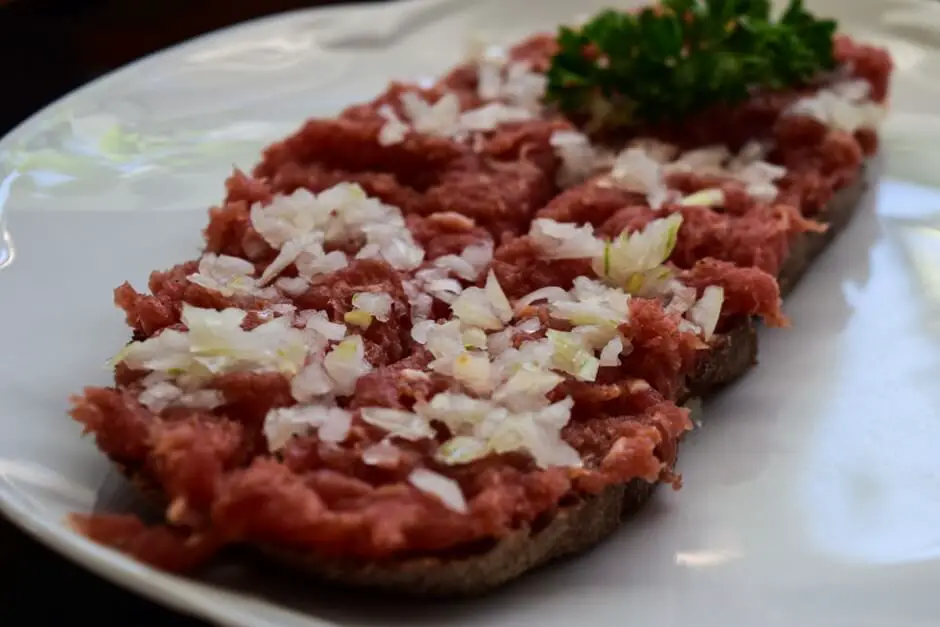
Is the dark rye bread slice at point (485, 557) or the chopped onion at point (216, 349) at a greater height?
the chopped onion at point (216, 349)

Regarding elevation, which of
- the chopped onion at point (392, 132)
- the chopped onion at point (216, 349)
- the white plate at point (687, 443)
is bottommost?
the white plate at point (687, 443)

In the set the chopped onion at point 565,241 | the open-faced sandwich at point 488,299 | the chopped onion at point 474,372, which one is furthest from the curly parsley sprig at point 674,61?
the chopped onion at point 474,372

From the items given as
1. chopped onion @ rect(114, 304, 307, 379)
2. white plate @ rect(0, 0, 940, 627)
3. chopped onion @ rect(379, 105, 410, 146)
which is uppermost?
chopped onion @ rect(379, 105, 410, 146)

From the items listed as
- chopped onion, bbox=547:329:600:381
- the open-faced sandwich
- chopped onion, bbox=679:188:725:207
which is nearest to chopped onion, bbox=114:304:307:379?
the open-faced sandwich

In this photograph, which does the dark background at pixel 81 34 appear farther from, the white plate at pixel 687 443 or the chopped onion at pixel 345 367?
the chopped onion at pixel 345 367

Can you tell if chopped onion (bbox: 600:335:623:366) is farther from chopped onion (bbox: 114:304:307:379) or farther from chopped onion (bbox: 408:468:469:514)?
chopped onion (bbox: 114:304:307:379)

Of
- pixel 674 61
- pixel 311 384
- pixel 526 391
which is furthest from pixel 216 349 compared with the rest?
pixel 674 61

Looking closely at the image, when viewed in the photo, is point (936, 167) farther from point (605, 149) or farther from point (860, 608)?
point (860, 608)
